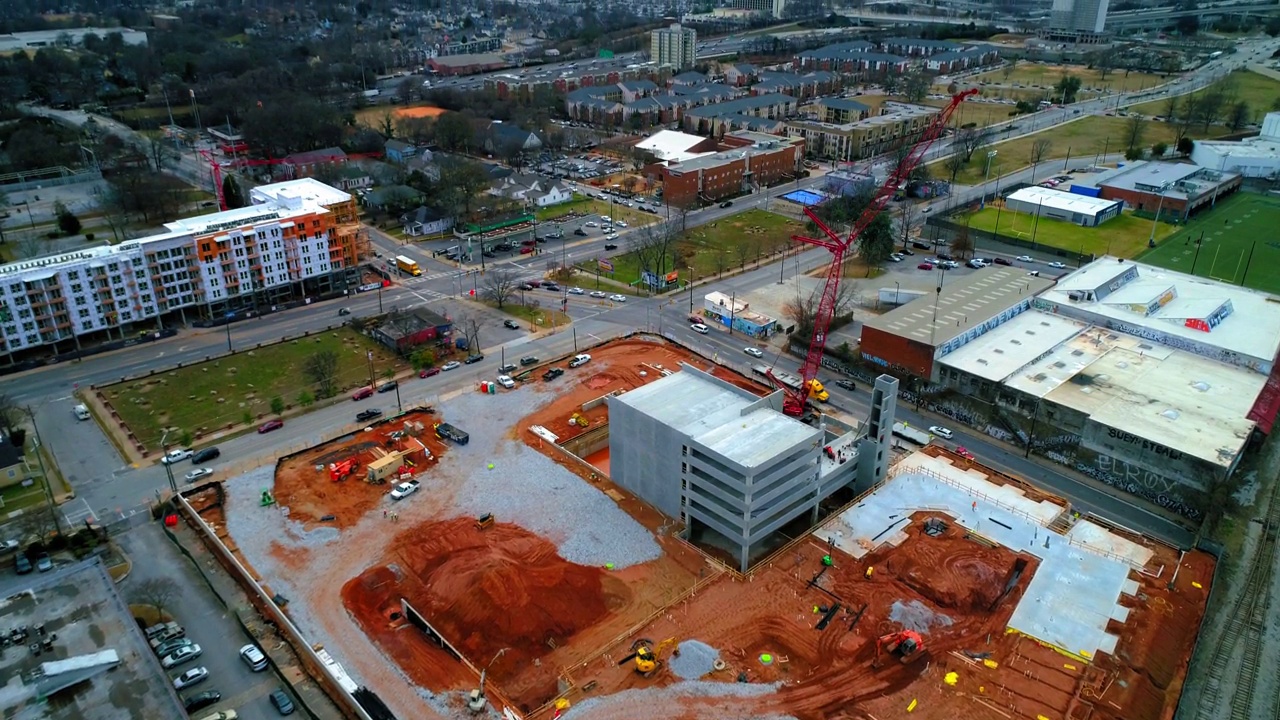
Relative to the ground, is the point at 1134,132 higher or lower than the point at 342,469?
higher

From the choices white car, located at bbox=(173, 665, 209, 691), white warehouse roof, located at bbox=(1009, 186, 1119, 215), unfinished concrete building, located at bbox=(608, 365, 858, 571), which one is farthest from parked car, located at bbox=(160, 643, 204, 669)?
white warehouse roof, located at bbox=(1009, 186, 1119, 215)

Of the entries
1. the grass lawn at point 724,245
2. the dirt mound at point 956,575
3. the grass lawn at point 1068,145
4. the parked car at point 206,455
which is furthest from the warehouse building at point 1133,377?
the grass lawn at point 1068,145

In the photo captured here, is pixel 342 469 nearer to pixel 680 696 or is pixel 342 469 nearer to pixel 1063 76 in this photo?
pixel 680 696

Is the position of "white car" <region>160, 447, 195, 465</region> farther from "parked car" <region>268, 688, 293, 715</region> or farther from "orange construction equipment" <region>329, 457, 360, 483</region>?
"parked car" <region>268, 688, 293, 715</region>

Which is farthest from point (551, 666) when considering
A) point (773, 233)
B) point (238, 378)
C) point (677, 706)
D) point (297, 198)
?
point (773, 233)

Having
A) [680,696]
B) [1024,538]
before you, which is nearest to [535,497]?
[680,696]

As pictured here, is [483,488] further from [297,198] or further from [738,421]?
[297,198]
